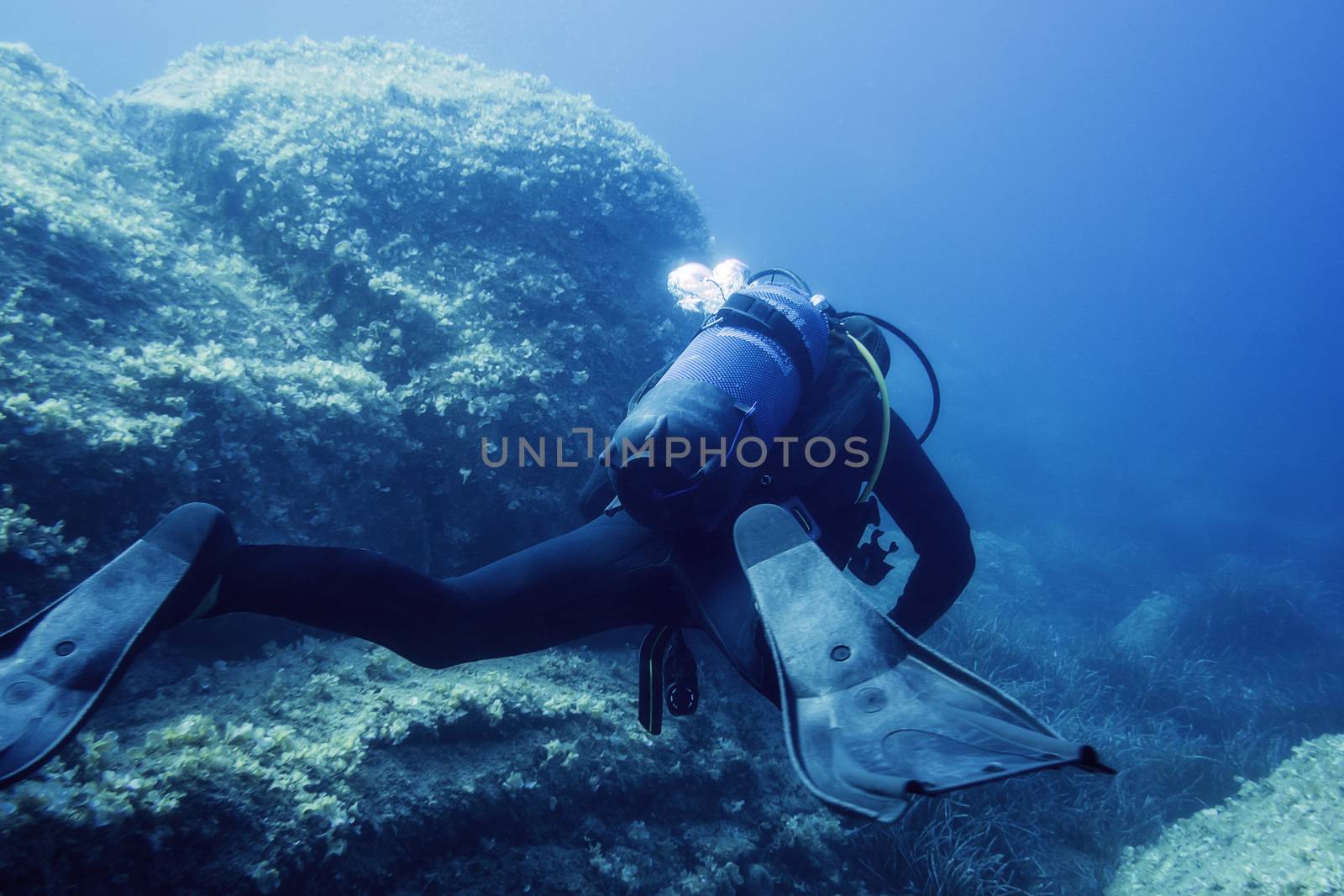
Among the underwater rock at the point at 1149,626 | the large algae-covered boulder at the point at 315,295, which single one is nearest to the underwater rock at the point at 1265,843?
the large algae-covered boulder at the point at 315,295

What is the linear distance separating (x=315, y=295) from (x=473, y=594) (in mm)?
4377

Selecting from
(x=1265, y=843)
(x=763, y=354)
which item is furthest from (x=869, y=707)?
(x=1265, y=843)

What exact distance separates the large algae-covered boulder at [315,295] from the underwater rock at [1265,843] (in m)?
5.83

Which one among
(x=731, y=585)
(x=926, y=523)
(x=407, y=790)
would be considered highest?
(x=926, y=523)

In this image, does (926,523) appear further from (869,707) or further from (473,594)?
(473,594)

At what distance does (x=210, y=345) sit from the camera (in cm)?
439

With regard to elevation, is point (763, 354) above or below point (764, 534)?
above

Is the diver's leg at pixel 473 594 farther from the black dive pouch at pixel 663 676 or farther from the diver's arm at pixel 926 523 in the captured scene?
the diver's arm at pixel 926 523

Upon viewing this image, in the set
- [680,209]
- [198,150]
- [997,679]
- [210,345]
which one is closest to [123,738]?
[210,345]

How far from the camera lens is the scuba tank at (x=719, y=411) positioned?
98.6 inches

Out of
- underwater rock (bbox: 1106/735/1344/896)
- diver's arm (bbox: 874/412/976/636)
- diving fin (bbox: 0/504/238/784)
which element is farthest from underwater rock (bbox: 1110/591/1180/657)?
diving fin (bbox: 0/504/238/784)

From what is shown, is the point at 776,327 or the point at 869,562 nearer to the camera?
the point at 776,327

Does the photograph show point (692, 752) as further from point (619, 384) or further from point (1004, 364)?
point (1004, 364)

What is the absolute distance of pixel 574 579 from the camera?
106 inches
